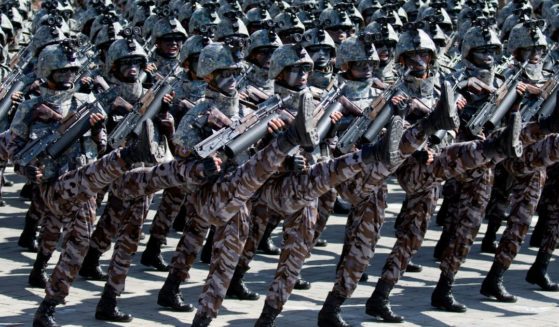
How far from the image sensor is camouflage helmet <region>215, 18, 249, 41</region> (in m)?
16.0

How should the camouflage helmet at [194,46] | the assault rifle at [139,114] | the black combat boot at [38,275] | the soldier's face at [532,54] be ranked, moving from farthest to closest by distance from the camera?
the soldier's face at [532,54], the camouflage helmet at [194,46], the black combat boot at [38,275], the assault rifle at [139,114]

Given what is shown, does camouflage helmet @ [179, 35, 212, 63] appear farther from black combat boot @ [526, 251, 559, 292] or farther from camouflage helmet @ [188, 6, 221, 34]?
black combat boot @ [526, 251, 559, 292]

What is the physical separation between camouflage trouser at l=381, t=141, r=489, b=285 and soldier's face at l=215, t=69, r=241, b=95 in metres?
1.68

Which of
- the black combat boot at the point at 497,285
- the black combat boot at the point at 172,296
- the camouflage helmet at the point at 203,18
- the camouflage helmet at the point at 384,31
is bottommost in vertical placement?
the black combat boot at the point at 172,296

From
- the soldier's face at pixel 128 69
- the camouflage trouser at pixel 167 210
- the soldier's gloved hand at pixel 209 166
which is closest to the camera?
the soldier's gloved hand at pixel 209 166

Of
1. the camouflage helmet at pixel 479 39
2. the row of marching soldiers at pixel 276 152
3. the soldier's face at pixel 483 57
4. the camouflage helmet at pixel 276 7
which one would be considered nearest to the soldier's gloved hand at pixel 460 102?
the row of marching soldiers at pixel 276 152

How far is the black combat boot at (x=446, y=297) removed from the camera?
504 inches

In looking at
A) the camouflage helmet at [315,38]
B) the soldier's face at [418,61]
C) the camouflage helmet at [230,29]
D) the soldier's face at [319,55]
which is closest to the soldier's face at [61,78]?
the soldier's face at [418,61]

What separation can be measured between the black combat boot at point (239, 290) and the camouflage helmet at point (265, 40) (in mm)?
2737

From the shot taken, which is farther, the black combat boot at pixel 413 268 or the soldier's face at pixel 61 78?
the black combat boot at pixel 413 268

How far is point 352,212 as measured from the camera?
12.8 m

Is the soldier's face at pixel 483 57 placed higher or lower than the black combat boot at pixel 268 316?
higher

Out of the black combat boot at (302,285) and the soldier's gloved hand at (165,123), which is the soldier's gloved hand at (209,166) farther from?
the black combat boot at (302,285)

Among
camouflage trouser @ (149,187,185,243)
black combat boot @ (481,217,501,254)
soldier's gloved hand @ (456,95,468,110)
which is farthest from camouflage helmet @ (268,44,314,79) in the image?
black combat boot @ (481,217,501,254)
